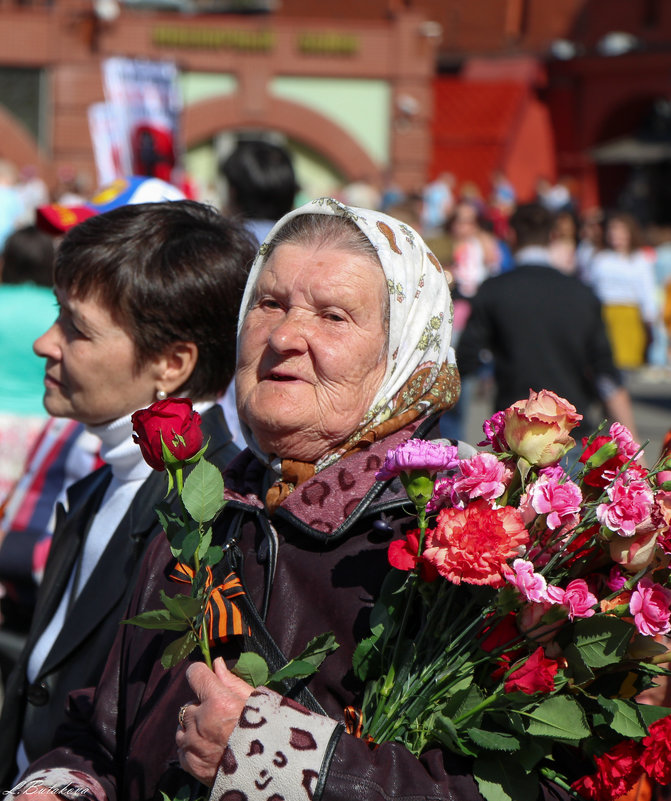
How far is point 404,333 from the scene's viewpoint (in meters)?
2.11

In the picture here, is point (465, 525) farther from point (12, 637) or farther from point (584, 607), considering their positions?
point (12, 637)

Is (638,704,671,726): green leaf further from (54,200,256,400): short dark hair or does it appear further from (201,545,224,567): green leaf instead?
(54,200,256,400): short dark hair

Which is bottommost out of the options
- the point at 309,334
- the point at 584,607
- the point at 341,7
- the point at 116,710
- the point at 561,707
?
the point at 116,710

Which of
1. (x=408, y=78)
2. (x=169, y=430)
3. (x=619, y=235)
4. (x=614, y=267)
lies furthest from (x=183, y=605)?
(x=408, y=78)

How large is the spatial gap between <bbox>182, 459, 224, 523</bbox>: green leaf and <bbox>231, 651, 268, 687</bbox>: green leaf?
22cm

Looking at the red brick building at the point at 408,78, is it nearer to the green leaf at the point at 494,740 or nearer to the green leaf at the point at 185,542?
the green leaf at the point at 185,542

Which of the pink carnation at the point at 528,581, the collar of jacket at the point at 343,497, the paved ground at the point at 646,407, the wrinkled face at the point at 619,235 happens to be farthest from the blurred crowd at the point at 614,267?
the pink carnation at the point at 528,581

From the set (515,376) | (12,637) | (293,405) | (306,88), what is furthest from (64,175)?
(293,405)

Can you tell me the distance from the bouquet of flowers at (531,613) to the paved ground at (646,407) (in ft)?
24.5

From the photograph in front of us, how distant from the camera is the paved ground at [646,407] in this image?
10281 mm

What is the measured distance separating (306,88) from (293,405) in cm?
2346

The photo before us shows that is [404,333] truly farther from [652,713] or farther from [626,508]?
[652,713]

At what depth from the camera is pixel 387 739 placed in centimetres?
183

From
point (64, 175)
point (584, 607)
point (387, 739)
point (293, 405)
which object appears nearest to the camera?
point (584, 607)
